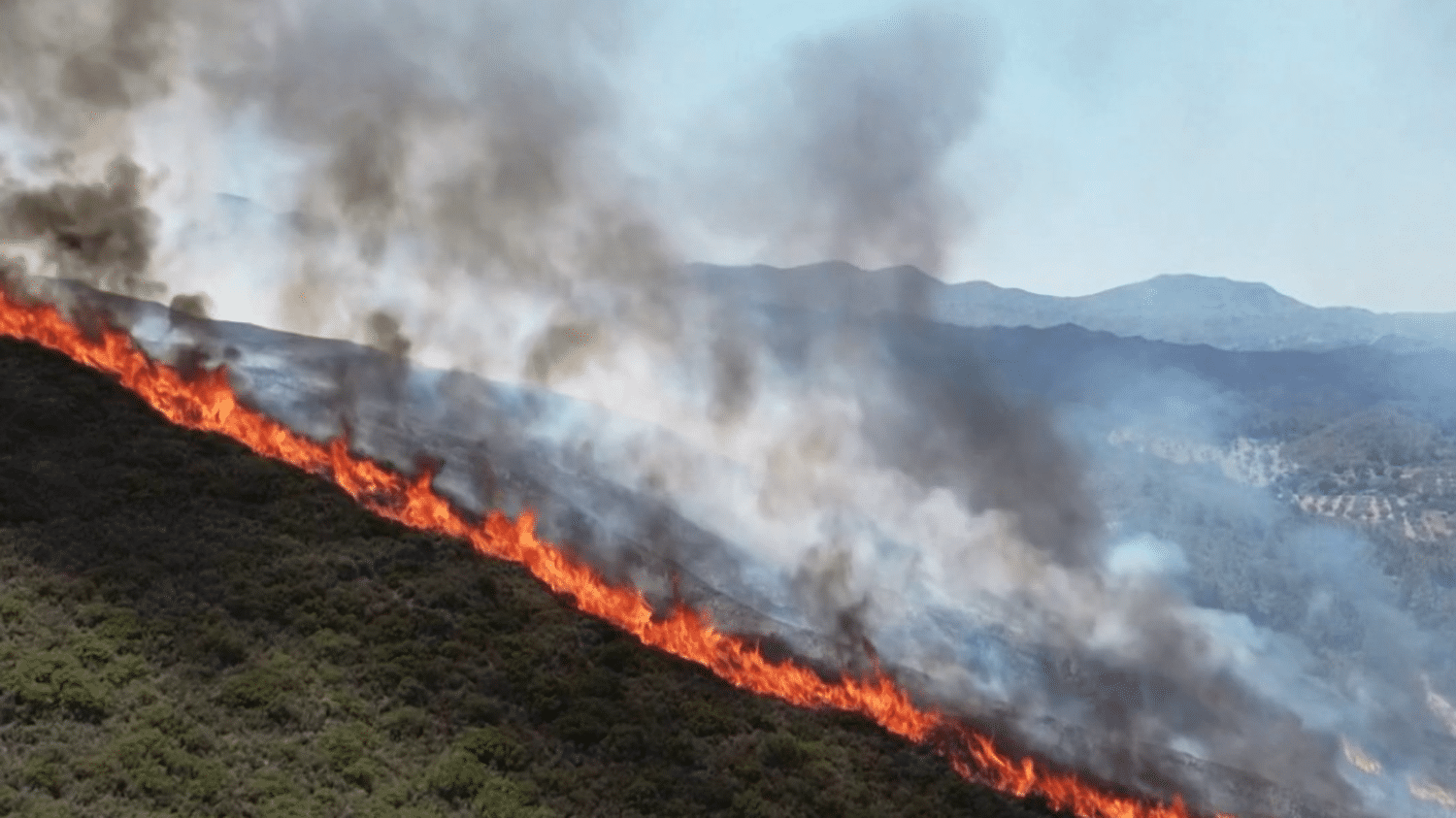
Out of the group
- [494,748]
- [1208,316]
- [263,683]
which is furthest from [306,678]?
[1208,316]

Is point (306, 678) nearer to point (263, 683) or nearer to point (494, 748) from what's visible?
point (263, 683)

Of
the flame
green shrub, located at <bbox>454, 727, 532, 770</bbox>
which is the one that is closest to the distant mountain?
the flame

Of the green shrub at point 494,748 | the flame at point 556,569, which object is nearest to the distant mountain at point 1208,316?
the flame at point 556,569

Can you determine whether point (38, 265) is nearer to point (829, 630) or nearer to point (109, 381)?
point (109, 381)

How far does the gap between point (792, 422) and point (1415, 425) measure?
251ft

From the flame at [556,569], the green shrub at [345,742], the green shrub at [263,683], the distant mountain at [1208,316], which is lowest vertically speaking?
the green shrub at [345,742]

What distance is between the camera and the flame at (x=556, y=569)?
1026 inches

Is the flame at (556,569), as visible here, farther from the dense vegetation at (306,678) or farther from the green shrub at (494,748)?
the green shrub at (494,748)

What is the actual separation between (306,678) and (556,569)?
24.7 feet

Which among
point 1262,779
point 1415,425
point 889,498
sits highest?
point 1415,425

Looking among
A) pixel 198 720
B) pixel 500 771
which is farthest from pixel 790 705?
pixel 198 720

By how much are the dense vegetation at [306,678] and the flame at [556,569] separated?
3.72ft

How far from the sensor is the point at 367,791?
19828 millimetres

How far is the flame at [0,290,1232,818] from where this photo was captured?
26062 mm
